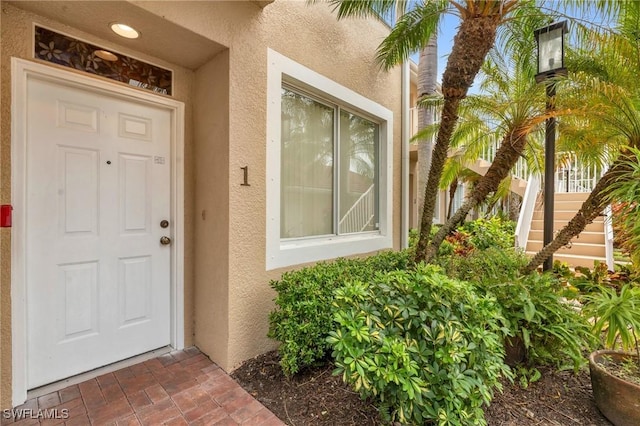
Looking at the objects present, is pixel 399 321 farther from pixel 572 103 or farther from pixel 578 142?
pixel 578 142

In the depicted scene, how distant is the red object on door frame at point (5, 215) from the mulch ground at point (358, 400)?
2.23 m

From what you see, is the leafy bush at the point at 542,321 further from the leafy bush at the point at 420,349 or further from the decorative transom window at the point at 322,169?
the decorative transom window at the point at 322,169

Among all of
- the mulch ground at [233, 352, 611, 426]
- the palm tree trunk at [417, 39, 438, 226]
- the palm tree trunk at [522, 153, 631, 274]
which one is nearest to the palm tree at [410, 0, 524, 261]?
the palm tree trunk at [522, 153, 631, 274]

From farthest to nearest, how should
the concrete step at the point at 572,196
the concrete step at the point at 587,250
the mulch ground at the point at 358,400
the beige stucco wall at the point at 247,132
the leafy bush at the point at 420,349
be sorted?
the concrete step at the point at 572,196 < the concrete step at the point at 587,250 < the beige stucco wall at the point at 247,132 < the mulch ground at the point at 358,400 < the leafy bush at the point at 420,349

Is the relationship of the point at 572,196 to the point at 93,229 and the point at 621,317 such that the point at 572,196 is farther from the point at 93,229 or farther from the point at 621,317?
the point at 93,229

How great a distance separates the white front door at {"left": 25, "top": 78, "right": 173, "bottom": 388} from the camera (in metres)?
2.43

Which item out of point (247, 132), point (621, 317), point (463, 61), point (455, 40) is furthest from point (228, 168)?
point (621, 317)

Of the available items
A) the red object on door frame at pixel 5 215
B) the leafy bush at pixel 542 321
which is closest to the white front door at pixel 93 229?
the red object on door frame at pixel 5 215

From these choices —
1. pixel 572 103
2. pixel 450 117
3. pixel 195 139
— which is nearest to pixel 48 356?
pixel 195 139

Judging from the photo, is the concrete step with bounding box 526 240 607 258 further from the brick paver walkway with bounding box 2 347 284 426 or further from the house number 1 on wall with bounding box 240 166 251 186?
the brick paver walkway with bounding box 2 347 284 426

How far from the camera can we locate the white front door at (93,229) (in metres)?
2.43

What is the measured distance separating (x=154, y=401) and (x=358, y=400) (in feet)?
5.48

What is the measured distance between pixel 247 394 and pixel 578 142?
4904 millimetres

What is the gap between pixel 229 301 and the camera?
2844 millimetres
